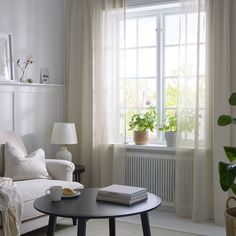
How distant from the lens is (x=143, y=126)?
457 cm

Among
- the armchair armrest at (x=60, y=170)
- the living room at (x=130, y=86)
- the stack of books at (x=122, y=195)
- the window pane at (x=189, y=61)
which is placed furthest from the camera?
the window pane at (x=189, y=61)

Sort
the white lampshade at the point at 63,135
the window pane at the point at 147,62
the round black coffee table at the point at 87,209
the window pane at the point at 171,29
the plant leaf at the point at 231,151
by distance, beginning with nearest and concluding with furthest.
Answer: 1. the round black coffee table at the point at 87,209
2. the plant leaf at the point at 231,151
3. the white lampshade at the point at 63,135
4. the window pane at the point at 171,29
5. the window pane at the point at 147,62

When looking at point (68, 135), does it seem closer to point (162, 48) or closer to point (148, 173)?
point (148, 173)

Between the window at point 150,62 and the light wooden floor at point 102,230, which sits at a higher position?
the window at point 150,62

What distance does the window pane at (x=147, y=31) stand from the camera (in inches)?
186

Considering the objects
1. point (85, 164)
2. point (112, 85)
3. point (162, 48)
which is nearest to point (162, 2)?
point (162, 48)

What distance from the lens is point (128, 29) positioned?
483cm

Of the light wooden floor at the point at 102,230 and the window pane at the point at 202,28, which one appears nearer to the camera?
the light wooden floor at the point at 102,230

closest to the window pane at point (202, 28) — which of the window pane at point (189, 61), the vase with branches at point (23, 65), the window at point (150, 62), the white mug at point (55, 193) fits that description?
the window pane at point (189, 61)

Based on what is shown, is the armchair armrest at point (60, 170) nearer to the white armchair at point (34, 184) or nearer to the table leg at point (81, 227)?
the white armchair at point (34, 184)

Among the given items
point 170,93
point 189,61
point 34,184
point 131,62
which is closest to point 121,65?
point 131,62

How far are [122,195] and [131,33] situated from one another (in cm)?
256

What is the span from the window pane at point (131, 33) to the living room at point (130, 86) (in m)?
0.01

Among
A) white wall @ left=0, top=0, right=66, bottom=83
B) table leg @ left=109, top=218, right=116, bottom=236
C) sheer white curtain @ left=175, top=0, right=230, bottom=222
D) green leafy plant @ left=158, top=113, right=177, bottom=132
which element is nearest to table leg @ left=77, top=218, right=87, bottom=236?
table leg @ left=109, top=218, right=116, bottom=236
